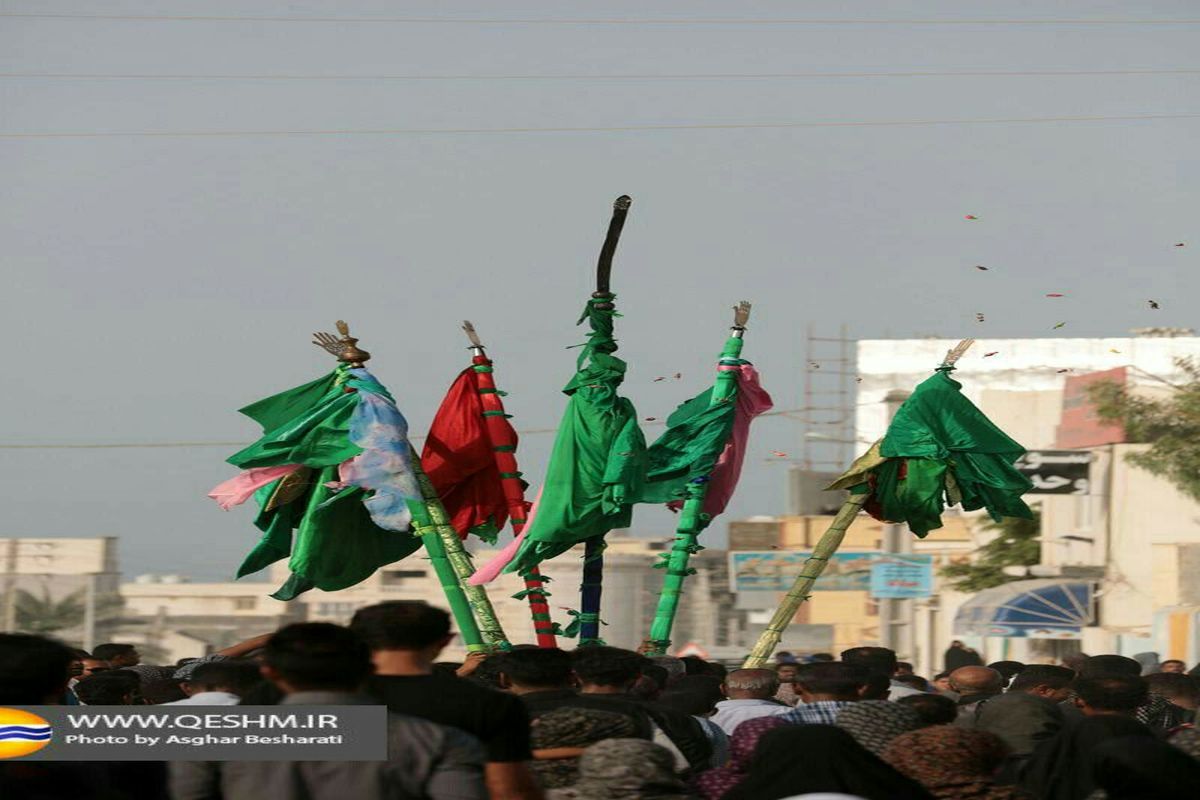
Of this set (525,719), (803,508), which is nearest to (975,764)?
(525,719)

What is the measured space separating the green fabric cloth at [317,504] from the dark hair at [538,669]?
13.7 ft

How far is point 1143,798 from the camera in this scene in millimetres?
5152

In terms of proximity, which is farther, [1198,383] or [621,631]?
[621,631]

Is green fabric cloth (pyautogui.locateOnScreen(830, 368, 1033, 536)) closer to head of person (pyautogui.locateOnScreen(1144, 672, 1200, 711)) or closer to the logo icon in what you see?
head of person (pyautogui.locateOnScreen(1144, 672, 1200, 711))

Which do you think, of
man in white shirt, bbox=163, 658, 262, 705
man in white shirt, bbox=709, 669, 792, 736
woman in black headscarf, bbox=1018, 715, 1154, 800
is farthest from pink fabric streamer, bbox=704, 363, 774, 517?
man in white shirt, bbox=163, 658, 262, 705

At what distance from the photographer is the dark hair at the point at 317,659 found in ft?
15.4

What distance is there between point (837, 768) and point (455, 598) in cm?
587

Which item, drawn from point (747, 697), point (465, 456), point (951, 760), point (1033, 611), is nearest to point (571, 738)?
point (951, 760)

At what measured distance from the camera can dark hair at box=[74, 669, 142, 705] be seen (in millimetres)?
7449

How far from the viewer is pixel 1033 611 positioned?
3216cm

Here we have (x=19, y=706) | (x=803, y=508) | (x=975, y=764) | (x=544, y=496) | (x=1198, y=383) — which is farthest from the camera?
(x=803, y=508)

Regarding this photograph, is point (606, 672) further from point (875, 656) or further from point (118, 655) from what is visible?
point (118, 655)

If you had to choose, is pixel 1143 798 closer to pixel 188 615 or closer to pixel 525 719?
pixel 525 719

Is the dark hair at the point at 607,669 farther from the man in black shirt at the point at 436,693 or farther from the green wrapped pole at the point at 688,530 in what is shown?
the green wrapped pole at the point at 688,530
